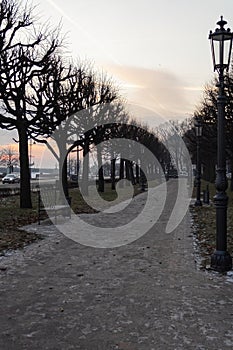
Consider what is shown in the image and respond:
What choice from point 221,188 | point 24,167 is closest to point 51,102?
point 24,167

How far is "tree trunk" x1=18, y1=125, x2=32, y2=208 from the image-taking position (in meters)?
19.3

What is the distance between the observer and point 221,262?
8.02 metres

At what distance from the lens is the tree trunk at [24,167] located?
19344mm

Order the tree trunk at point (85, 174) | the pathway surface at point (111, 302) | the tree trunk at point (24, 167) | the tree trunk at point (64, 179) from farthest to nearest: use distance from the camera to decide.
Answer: the tree trunk at point (85, 174), the tree trunk at point (64, 179), the tree trunk at point (24, 167), the pathway surface at point (111, 302)

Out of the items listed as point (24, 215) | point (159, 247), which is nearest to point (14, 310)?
point (159, 247)

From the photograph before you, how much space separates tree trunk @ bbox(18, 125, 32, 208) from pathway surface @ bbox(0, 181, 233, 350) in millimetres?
10139

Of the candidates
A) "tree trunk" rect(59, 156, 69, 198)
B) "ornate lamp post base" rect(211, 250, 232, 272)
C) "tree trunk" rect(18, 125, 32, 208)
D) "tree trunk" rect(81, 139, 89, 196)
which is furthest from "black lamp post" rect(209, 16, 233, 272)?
"tree trunk" rect(81, 139, 89, 196)

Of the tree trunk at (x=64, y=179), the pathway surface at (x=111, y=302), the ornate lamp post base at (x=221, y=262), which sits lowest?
the pathway surface at (x=111, y=302)

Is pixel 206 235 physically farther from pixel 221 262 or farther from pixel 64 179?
pixel 64 179

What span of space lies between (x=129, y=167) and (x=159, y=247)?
47.6 metres

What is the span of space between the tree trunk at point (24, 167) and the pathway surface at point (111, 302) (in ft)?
33.3

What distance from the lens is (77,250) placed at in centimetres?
1019

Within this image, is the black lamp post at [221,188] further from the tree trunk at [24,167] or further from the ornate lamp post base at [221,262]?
the tree trunk at [24,167]

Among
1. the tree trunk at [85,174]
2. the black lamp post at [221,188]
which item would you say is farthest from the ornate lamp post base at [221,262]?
the tree trunk at [85,174]
